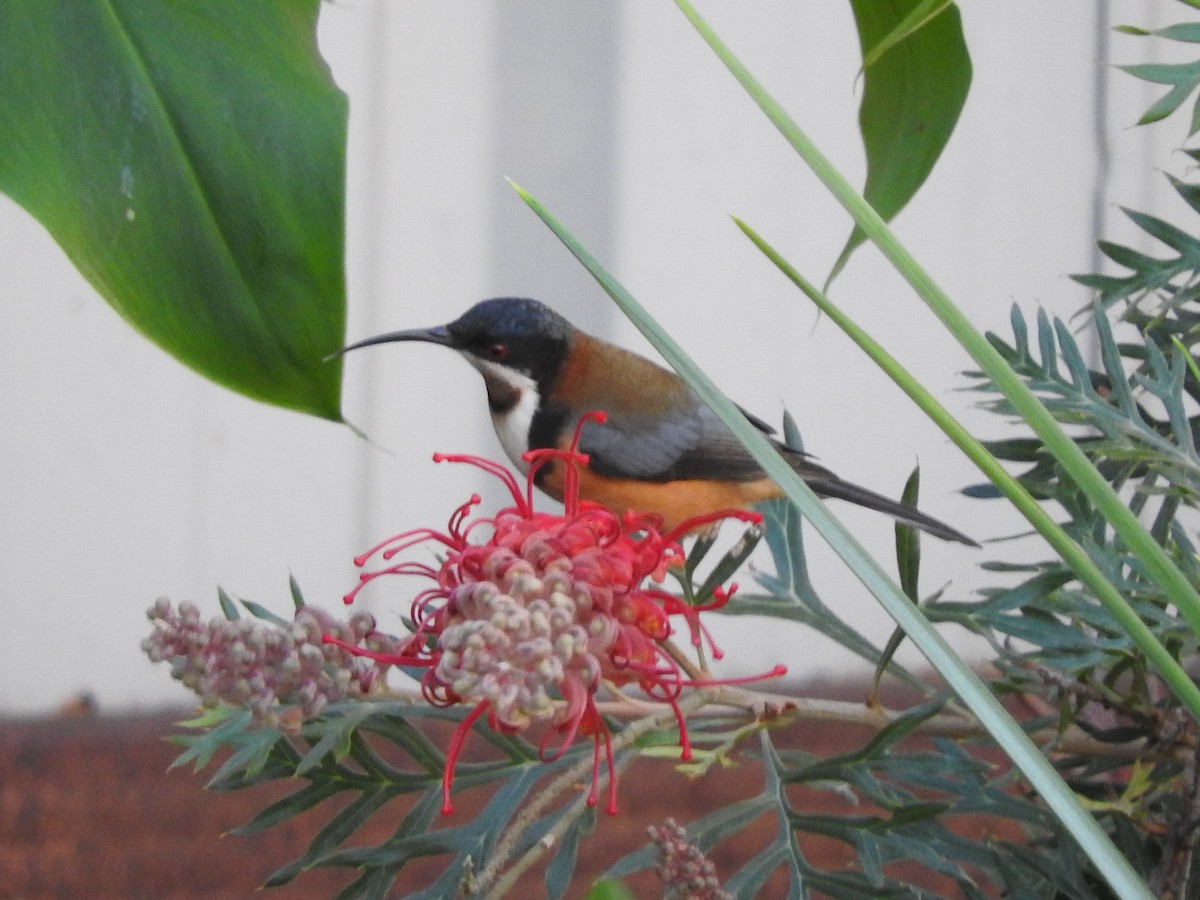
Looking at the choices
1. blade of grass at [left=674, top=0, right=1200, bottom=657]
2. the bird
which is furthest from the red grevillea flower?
the bird

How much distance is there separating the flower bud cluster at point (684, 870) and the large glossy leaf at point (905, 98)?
200mm

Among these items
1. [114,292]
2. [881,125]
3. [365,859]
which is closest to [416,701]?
[365,859]

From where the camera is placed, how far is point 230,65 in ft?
1.15

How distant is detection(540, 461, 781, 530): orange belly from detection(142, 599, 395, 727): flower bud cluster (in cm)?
26

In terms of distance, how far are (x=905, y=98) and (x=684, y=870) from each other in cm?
27

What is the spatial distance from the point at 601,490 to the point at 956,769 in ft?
0.85

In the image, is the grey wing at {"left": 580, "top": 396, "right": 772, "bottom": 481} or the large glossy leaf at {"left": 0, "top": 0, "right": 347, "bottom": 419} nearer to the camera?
the large glossy leaf at {"left": 0, "top": 0, "right": 347, "bottom": 419}

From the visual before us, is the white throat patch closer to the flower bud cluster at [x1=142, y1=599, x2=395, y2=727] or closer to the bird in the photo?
the bird

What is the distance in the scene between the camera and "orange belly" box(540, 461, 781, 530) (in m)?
0.59

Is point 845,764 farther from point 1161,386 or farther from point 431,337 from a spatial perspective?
point 431,337

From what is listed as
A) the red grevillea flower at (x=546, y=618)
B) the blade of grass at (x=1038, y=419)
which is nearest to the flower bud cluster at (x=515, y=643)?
the red grevillea flower at (x=546, y=618)

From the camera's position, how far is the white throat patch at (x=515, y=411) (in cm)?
62

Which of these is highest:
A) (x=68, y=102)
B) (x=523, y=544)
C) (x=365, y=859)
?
(x=68, y=102)

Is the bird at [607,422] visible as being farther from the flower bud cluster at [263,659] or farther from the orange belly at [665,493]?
the flower bud cluster at [263,659]
